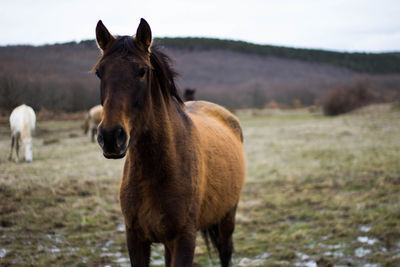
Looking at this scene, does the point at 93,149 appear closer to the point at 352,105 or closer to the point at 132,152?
the point at 132,152

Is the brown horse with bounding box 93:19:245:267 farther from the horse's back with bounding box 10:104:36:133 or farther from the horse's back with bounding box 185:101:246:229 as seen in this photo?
the horse's back with bounding box 10:104:36:133

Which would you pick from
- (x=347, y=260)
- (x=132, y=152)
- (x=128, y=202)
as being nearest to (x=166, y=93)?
(x=132, y=152)

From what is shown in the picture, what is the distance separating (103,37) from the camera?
2.00m

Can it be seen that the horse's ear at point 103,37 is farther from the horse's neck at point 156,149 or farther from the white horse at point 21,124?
the white horse at point 21,124

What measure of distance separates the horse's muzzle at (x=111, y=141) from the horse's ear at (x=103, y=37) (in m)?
0.72

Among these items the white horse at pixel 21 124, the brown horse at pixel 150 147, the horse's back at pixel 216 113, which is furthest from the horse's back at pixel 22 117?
the brown horse at pixel 150 147

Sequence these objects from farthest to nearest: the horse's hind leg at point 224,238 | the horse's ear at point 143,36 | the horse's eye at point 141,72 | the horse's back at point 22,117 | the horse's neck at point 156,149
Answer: the horse's back at point 22,117 → the horse's hind leg at point 224,238 → the horse's neck at point 156,149 → the horse's ear at point 143,36 → the horse's eye at point 141,72

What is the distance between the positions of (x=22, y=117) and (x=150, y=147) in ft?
11.6

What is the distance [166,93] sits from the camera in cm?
226

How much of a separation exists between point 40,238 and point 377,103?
30.4 meters

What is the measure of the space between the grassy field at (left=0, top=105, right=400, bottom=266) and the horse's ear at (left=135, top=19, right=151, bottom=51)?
8.99 ft

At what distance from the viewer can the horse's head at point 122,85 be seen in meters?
1.58

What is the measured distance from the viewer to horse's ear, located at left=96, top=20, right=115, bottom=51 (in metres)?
1.96

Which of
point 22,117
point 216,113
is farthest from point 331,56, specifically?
point 22,117
